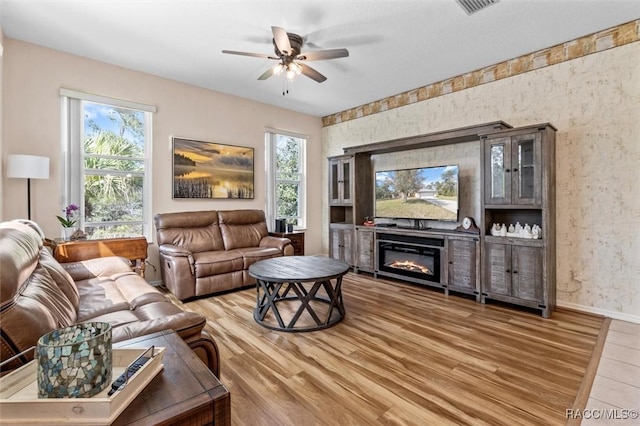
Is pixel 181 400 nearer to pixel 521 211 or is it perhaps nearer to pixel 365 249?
pixel 521 211

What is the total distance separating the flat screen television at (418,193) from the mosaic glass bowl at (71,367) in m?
4.05

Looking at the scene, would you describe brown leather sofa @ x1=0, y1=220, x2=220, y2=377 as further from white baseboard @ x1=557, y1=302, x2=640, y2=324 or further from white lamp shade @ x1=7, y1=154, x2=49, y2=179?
white baseboard @ x1=557, y1=302, x2=640, y2=324

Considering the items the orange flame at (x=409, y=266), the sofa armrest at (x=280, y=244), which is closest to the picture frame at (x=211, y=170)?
the sofa armrest at (x=280, y=244)

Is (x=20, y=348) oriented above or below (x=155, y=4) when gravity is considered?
below

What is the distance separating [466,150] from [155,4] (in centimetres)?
390

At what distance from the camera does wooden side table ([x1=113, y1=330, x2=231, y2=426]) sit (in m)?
0.79

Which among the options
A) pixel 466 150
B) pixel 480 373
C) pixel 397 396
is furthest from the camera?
pixel 466 150

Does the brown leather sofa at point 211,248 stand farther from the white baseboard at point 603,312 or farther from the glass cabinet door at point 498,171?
the white baseboard at point 603,312

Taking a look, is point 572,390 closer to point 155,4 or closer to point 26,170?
point 155,4

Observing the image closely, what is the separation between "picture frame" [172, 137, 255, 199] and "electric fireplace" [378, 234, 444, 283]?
2423 mm

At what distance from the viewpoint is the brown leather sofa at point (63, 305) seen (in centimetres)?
101

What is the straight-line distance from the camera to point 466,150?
4.16 metres

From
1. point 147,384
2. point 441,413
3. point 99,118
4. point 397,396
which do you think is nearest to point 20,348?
point 147,384

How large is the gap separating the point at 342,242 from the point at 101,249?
3365mm
